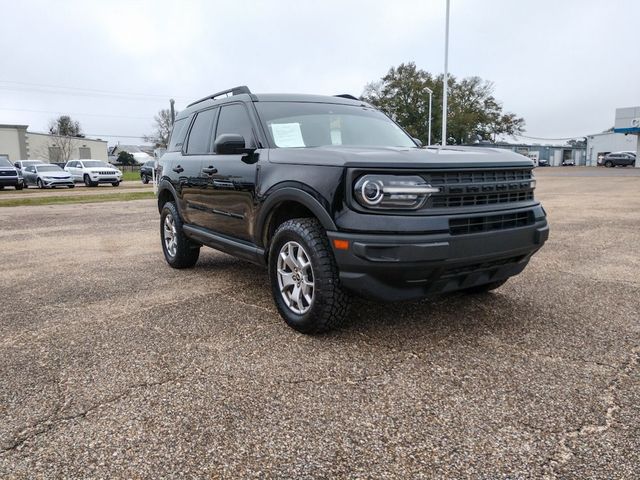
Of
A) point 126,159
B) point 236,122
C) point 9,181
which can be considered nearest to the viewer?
point 236,122

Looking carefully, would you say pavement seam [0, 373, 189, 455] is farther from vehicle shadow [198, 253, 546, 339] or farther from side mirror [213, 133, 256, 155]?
side mirror [213, 133, 256, 155]

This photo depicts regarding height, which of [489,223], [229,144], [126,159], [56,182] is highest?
[126,159]

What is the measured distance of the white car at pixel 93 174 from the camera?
29.5 m

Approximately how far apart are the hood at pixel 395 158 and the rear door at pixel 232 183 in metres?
0.47

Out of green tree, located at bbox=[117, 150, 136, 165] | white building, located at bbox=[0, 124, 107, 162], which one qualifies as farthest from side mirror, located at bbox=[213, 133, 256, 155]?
green tree, located at bbox=[117, 150, 136, 165]

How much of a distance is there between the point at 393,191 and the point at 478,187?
679 millimetres

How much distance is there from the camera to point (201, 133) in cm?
547

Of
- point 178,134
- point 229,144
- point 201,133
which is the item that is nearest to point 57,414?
point 229,144

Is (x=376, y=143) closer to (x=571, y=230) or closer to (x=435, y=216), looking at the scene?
(x=435, y=216)

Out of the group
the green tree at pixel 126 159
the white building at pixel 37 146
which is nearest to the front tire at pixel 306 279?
the white building at pixel 37 146

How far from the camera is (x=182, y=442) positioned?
2369 mm

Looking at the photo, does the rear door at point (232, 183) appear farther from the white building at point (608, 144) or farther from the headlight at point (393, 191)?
the white building at point (608, 144)

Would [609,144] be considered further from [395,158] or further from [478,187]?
[395,158]

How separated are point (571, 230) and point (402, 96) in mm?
58265
